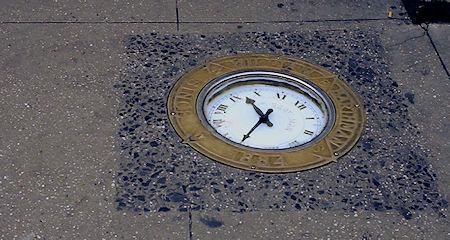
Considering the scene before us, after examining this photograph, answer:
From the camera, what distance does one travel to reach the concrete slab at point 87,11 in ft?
16.4

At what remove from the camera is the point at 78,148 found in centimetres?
398

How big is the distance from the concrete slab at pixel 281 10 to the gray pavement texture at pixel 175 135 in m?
0.01

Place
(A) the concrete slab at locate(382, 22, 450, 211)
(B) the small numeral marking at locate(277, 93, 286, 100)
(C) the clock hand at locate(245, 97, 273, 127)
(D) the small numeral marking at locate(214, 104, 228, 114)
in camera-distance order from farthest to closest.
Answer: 1. (B) the small numeral marking at locate(277, 93, 286, 100)
2. (D) the small numeral marking at locate(214, 104, 228, 114)
3. (C) the clock hand at locate(245, 97, 273, 127)
4. (A) the concrete slab at locate(382, 22, 450, 211)

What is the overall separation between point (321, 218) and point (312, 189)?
0.21 m

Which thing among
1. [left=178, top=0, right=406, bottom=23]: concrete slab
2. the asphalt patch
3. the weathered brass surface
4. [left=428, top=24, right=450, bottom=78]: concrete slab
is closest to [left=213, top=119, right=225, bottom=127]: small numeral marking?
the weathered brass surface

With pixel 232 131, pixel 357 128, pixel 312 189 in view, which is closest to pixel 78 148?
pixel 232 131

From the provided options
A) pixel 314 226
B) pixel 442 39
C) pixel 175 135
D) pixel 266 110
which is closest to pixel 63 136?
pixel 175 135

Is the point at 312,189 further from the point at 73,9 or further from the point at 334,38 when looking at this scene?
the point at 73,9

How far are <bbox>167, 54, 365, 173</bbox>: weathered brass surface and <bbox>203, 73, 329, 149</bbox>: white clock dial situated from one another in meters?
0.09

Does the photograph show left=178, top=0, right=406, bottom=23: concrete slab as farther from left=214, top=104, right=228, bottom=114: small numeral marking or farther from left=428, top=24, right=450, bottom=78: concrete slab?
left=214, top=104, right=228, bottom=114: small numeral marking

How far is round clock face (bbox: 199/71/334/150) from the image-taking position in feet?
13.6

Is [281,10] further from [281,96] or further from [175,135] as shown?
[175,135]

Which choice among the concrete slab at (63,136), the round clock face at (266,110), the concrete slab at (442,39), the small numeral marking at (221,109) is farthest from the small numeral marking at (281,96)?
the concrete slab at (442,39)

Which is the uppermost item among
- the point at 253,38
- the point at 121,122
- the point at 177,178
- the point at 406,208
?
the point at 253,38
